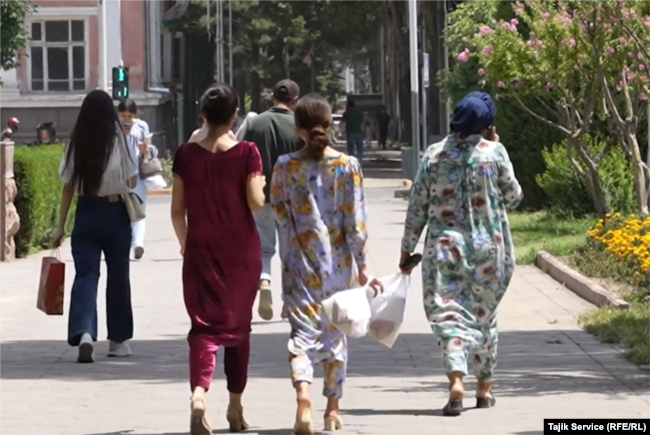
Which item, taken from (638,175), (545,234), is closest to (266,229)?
(638,175)

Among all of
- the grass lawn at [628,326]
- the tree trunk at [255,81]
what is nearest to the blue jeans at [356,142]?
the tree trunk at [255,81]

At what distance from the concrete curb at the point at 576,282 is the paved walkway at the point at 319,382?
0.53ft

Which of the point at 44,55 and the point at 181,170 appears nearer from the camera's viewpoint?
the point at 181,170

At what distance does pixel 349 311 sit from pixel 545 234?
1269 cm

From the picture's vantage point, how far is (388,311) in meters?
8.51

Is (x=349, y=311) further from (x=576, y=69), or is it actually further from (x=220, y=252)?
(x=576, y=69)

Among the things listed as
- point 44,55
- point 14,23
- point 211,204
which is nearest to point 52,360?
point 211,204

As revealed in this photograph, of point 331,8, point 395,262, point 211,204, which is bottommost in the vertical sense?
point 395,262

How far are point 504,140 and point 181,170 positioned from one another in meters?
17.3

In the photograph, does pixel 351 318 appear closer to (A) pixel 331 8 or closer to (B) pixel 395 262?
(B) pixel 395 262

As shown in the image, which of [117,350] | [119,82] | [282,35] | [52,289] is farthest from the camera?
[282,35]

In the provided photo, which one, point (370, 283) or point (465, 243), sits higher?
point (465, 243)

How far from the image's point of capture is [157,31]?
51.0 m

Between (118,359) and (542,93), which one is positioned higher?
(542,93)
